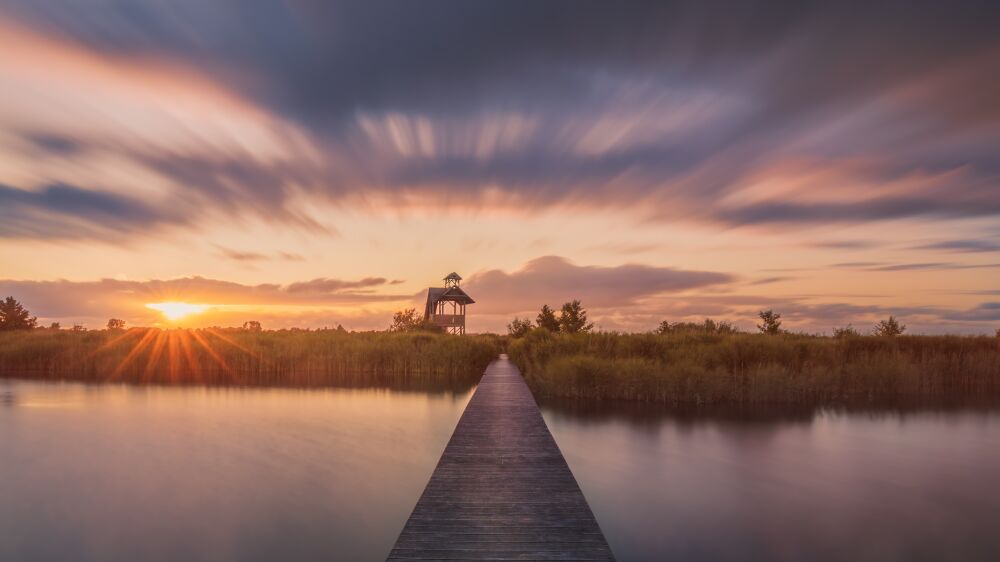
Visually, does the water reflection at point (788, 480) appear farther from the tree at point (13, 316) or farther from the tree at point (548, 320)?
the tree at point (13, 316)

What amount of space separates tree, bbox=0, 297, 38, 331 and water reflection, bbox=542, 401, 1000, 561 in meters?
53.9

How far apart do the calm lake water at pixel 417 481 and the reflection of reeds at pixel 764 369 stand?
143cm

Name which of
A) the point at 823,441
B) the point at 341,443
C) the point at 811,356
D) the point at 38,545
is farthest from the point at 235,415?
the point at 811,356

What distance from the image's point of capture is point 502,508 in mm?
6312

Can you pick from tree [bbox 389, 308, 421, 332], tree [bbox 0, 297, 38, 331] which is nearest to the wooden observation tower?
tree [bbox 389, 308, 421, 332]

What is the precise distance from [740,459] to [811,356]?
9.56m

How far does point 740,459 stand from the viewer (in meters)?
12.0

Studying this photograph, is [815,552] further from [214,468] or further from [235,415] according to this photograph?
[235,415]

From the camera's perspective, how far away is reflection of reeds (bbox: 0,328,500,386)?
2548 cm

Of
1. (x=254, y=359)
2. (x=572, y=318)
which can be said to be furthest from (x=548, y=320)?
(x=254, y=359)

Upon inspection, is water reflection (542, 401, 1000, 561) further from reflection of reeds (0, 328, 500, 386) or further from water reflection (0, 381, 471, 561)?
reflection of reeds (0, 328, 500, 386)

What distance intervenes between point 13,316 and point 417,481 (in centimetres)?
5557

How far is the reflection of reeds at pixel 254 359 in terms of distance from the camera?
25484 mm

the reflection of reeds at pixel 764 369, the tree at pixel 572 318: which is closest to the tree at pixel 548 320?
the tree at pixel 572 318
